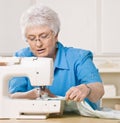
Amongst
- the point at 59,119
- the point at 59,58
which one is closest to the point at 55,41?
the point at 59,58

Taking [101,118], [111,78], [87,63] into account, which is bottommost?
[111,78]

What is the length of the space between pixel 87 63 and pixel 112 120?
52 centimetres

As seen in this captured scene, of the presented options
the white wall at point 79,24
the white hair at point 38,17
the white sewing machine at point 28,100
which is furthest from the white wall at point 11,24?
the white sewing machine at point 28,100

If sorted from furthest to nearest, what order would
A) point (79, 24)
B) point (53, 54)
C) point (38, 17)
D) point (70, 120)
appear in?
point (79, 24)
point (53, 54)
point (38, 17)
point (70, 120)

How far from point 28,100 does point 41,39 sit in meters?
0.47

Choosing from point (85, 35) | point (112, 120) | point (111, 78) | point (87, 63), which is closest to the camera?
point (112, 120)

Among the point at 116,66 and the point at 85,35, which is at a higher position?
the point at 85,35

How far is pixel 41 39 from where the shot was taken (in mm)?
1992

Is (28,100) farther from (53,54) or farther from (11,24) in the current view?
(11,24)

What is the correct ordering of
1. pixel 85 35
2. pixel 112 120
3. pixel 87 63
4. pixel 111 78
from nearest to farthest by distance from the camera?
pixel 112 120 < pixel 87 63 < pixel 85 35 < pixel 111 78

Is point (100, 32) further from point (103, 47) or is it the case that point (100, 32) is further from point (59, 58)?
point (59, 58)

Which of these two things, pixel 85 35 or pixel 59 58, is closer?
pixel 59 58

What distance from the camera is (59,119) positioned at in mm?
1562

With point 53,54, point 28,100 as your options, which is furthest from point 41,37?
point 28,100
